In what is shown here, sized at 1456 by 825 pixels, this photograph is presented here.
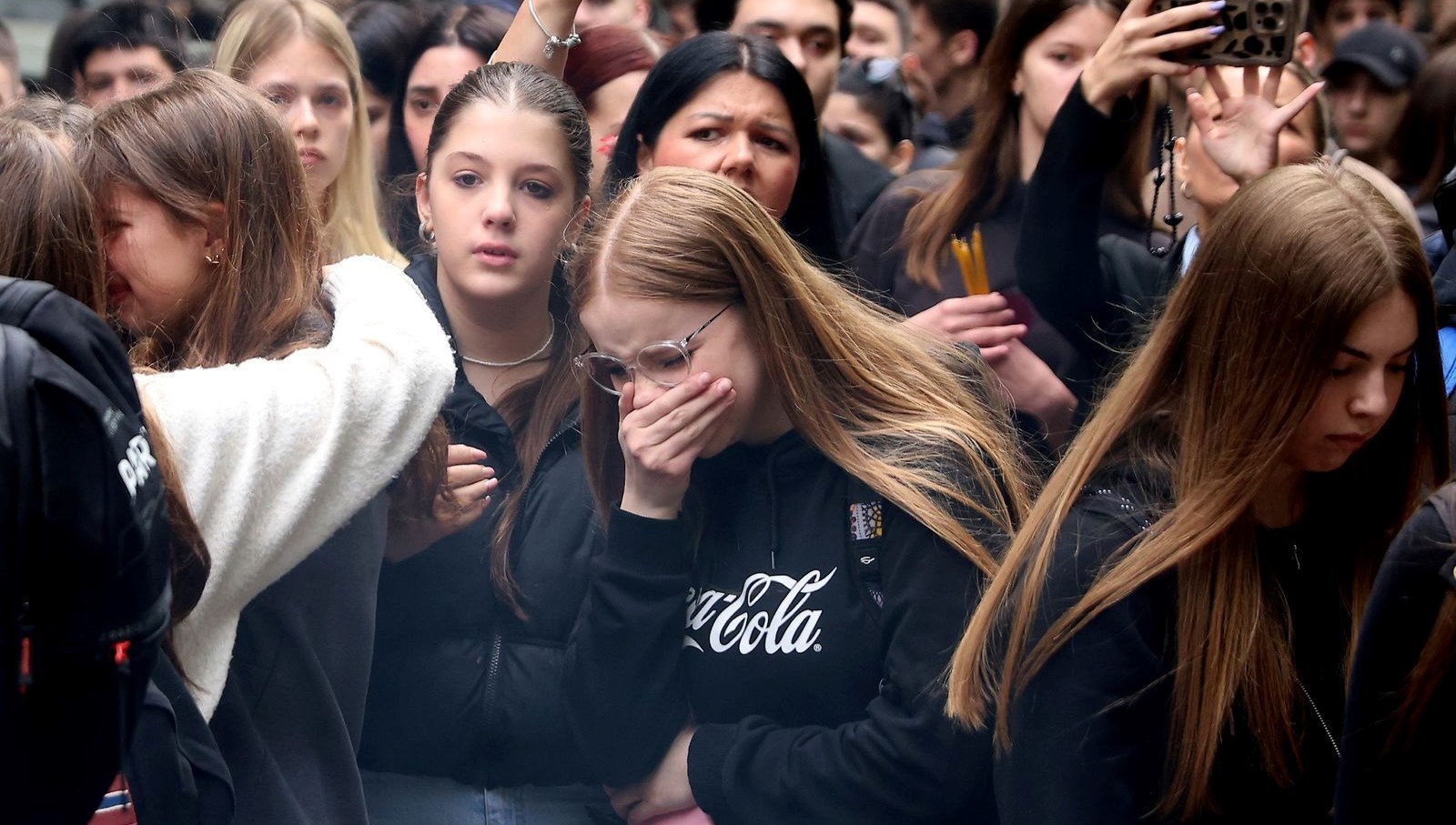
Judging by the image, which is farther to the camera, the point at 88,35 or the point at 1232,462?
the point at 88,35

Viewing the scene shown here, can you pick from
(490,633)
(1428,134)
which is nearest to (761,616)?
(490,633)

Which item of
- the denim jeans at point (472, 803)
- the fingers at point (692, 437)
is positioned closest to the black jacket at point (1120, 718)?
the fingers at point (692, 437)

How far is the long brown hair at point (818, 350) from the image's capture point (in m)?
2.21

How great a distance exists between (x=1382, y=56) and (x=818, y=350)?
317 cm

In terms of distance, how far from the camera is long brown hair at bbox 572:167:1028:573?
7.25ft

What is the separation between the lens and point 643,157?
9.68 ft

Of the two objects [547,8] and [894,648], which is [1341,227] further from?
[547,8]

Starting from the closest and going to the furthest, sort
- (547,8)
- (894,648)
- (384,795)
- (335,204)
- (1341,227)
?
(1341,227) < (894,648) < (384,795) < (547,8) < (335,204)

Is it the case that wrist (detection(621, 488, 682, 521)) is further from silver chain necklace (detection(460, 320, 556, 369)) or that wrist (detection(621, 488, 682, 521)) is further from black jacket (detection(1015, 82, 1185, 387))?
black jacket (detection(1015, 82, 1185, 387))

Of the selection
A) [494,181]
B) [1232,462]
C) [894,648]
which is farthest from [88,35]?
[1232,462]

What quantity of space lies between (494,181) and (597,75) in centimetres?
80

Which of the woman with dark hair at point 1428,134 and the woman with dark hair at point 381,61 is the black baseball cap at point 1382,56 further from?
the woman with dark hair at point 381,61

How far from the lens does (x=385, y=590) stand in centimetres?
246

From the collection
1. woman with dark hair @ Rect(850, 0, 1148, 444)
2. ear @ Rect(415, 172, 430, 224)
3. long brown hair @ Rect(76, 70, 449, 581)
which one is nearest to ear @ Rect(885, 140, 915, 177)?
woman with dark hair @ Rect(850, 0, 1148, 444)
